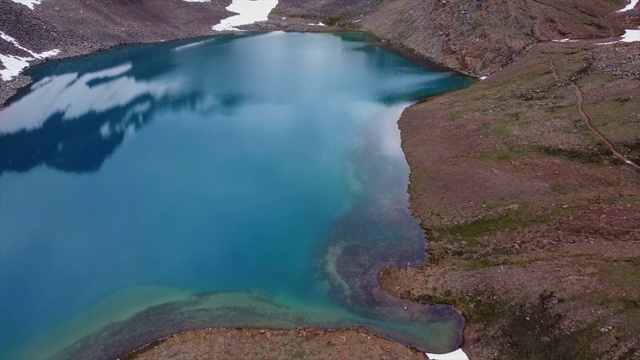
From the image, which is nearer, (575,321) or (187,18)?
(575,321)

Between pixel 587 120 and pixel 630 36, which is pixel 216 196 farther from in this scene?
pixel 630 36

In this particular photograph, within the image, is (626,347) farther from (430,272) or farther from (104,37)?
(104,37)

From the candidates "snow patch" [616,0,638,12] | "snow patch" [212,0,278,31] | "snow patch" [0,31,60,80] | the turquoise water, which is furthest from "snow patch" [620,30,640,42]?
"snow patch" [0,31,60,80]

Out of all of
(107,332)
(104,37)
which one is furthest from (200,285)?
(104,37)

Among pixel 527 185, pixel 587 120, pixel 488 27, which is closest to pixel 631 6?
pixel 488 27

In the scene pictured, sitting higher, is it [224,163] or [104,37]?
[104,37]

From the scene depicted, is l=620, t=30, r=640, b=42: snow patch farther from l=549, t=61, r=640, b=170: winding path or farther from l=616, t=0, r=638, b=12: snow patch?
l=549, t=61, r=640, b=170: winding path

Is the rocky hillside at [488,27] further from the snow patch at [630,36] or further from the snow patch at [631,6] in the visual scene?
the snow patch at [630,36]
